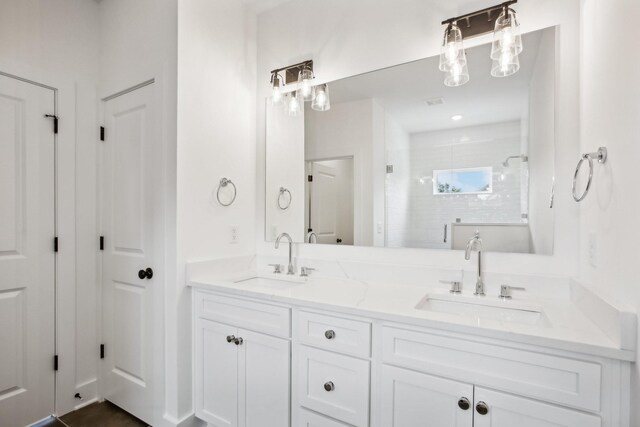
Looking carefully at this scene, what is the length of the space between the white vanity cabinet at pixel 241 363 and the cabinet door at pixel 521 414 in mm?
811

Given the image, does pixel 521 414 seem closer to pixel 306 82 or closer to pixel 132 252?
pixel 306 82

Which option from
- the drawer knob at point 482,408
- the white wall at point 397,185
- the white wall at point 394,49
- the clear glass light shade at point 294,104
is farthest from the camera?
the clear glass light shade at point 294,104

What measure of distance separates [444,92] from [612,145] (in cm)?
83

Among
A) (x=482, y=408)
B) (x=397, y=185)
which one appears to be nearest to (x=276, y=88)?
(x=397, y=185)

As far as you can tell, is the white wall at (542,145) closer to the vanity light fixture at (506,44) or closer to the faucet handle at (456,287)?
the vanity light fixture at (506,44)

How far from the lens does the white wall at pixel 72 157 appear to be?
1.99 meters

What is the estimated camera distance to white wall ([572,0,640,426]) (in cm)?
91

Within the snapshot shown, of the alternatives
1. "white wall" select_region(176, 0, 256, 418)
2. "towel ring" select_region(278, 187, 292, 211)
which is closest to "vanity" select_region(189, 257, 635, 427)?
"white wall" select_region(176, 0, 256, 418)

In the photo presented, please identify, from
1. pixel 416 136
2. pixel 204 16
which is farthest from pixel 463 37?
pixel 204 16

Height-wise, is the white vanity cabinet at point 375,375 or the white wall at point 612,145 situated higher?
the white wall at point 612,145

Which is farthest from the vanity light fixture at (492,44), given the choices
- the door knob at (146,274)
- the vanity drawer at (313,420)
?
the door knob at (146,274)

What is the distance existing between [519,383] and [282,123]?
1.93m

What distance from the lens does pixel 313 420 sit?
1.41 meters

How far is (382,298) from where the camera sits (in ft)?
4.80
